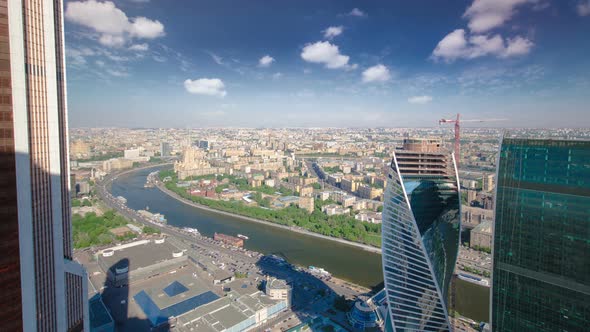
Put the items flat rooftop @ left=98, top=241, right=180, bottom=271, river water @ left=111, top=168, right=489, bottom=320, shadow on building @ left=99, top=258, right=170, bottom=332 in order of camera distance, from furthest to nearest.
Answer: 1. flat rooftop @ left=98, top=241, right=180, bottom=271
2. river water @ left=111, top=168, right=489, bottom=320
3. shadow on building @ left=99, top=258, right=170, bottom=332

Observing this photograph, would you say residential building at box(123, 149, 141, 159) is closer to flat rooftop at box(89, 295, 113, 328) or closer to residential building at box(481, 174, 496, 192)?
flat rooftop at box(89, 295, 113, 328)

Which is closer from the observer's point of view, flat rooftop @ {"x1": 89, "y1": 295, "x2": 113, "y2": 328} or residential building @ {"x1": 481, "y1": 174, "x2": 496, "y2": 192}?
flat rooftop @ {"x1": 89, "y1": 295, "x2": 113, "y2": 328}

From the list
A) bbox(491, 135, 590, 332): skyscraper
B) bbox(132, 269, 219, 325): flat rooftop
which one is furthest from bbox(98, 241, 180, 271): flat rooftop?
bbox(491, 135, 590, 332): skyscraper

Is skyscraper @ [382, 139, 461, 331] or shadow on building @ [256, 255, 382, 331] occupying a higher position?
skyscraper @ [382, 139, 461, 331]

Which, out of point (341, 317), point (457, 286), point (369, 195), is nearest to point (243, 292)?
point (341, 317)

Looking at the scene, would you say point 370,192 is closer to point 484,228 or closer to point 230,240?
point 484,228

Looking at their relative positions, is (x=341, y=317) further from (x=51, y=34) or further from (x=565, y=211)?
(x=51, y=34)
